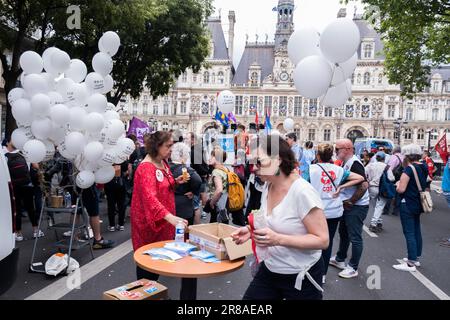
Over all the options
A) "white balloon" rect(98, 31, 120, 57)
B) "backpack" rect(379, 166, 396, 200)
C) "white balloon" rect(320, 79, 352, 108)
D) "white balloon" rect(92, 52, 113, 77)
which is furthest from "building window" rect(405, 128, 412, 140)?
"white balloon" rect(92, 52, 113, 77)

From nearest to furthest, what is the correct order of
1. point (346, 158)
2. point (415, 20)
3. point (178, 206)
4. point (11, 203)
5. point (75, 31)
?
point (11, 203) < point (178, 206) < point (346, 158) < point (415, 20) < point (75, 31)

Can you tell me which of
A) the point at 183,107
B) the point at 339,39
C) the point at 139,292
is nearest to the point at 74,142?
the point at 139,292

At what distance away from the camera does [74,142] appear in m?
5.09

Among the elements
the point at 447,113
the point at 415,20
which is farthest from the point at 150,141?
the point at 447,113

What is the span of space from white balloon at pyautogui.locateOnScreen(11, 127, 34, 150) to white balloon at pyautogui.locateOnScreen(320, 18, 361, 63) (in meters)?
4.25

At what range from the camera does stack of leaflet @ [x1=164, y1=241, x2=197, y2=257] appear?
3080 millimetres

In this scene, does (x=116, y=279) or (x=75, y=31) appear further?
(x=75, y=31)

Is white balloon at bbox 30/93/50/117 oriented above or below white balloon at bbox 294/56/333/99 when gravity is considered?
below

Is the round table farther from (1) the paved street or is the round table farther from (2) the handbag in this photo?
(2) the handbag

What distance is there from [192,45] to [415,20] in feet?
28.8

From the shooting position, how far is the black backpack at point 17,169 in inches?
244

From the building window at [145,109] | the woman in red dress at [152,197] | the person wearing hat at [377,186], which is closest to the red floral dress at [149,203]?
the woman in red dress at [152,197]

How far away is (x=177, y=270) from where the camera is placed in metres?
2.73
